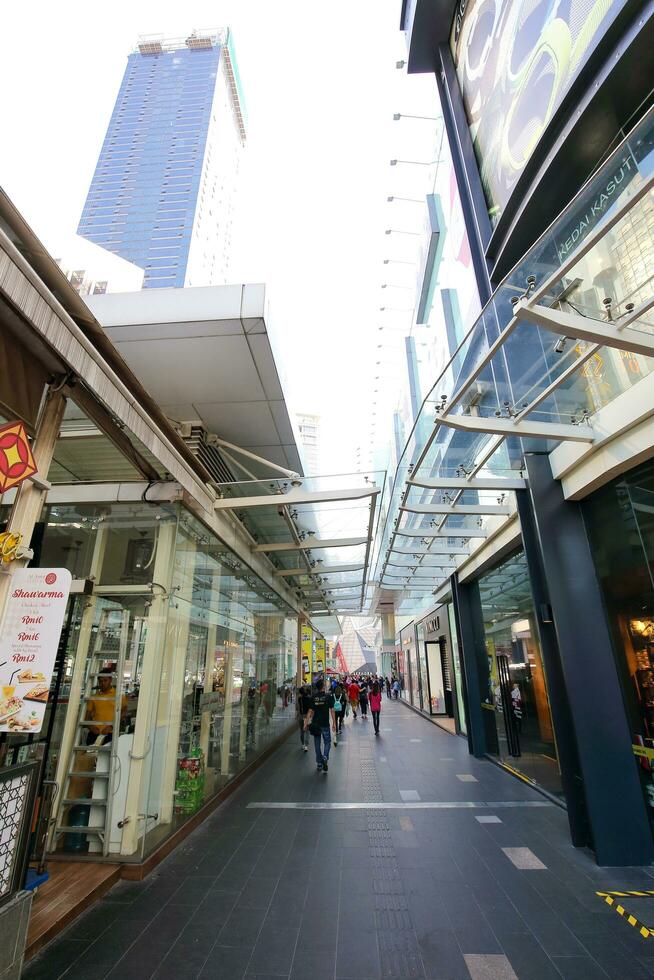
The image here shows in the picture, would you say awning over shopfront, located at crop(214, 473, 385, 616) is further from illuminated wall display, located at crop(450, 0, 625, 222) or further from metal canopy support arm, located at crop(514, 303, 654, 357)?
illuminated wall display, located at crop(450, 0, 625, 222)

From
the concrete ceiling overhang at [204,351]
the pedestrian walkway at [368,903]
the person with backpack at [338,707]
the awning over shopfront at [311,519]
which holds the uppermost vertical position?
the concrete ceiling overhang at [204,351]

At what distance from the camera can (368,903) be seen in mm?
3604

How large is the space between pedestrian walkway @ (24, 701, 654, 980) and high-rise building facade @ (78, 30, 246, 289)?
78.1 metres

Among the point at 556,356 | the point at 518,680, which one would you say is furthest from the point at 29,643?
the point at 518,680

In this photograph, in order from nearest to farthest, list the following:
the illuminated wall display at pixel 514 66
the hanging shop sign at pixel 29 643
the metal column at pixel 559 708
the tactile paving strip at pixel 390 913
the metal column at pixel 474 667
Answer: the hanging shop sign at pixel 29 643, the tactile paving strip at pixel 390 913, the metal column at pixel 559 708, the illuminated wall display at pixel 514 66, the metal column at pixel 474 667

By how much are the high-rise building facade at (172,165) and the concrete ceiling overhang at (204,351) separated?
74527 millimetres

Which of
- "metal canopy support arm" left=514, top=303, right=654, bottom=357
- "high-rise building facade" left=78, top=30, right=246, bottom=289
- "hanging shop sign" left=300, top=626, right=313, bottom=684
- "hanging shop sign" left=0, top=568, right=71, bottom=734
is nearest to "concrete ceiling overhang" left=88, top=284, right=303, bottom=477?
"metal canopy support arm" left=514, top=303, right=654, bottom=357

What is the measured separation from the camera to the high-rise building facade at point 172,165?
7850 centimetres

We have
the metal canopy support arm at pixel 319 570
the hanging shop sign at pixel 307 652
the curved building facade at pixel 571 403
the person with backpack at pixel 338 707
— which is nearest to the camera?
the curved building facade at pixel 571 403

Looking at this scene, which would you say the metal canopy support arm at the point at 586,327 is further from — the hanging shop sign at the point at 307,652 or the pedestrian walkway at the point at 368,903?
the hanging shop sign at the point at 307,652

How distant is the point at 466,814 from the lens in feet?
18.6

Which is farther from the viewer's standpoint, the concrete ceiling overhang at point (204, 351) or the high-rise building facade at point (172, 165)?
the high-rise building facade at point (172, 165)

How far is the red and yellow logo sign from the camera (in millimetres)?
2307

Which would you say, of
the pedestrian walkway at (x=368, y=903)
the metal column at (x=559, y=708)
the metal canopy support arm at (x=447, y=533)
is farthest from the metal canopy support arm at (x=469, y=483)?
the pedestrian walkway at (x=368, y=903)
